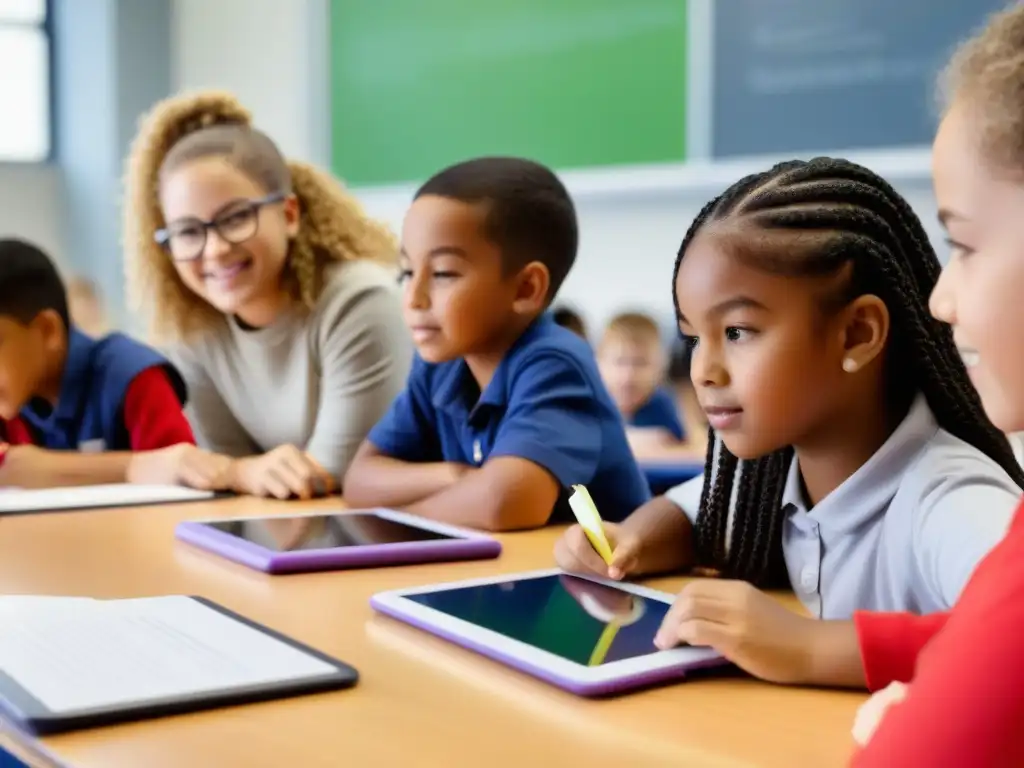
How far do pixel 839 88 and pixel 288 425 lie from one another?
1.83 m

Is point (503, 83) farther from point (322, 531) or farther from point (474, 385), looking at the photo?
point (322, 531)

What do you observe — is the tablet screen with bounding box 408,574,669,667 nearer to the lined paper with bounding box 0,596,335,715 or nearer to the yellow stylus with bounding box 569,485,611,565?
the yellow stylus with bounding box 569,485,611,565

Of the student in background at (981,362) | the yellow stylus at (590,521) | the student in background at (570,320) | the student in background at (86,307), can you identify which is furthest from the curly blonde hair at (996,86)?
the student in background at (86,307)

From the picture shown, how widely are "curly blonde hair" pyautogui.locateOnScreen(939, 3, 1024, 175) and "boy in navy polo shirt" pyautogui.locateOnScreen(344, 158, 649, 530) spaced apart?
30.1 inches

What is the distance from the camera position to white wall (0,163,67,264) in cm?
548

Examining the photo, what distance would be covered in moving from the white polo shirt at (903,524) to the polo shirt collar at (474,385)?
0.51m

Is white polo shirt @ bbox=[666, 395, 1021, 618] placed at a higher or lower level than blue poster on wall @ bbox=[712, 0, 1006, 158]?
lower

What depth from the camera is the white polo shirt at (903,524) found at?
836 mm

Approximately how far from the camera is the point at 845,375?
927mm

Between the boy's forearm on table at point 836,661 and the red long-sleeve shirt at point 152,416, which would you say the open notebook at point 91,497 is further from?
the boy's forearm on table at point 836,661

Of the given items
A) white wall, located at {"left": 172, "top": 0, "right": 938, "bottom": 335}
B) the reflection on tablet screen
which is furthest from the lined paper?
white wall, located at {"left": 172, "top": 0, "right": 938, "bottom": 335}

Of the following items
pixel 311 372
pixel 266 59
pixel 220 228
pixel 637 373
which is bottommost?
pixel 637 373

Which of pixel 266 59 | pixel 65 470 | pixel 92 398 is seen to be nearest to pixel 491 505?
pixel 65 470

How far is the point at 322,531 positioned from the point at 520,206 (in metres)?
0.49
